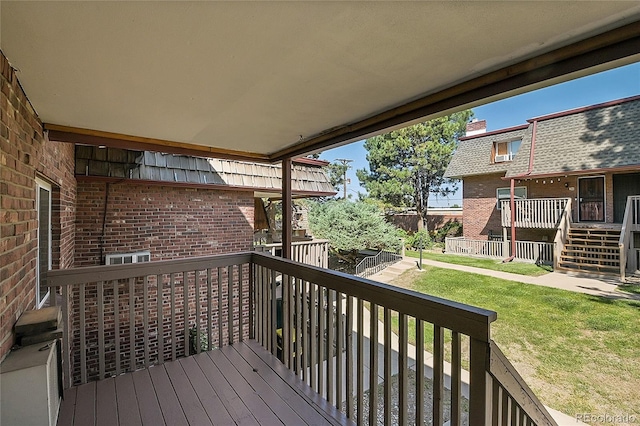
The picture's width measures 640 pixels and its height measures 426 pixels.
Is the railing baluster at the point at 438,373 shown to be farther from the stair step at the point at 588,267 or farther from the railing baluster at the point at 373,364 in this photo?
the stair step at the point at 588,267

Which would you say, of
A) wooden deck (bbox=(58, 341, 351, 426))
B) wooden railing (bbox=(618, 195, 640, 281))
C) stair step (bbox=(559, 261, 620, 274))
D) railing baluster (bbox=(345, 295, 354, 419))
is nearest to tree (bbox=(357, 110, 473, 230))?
stair step (bbox=(559, 261, 620, 274))

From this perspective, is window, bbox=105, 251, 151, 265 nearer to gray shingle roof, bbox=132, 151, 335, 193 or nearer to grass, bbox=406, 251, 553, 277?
gray shingle roof, bbox=132, 151, 335, 193

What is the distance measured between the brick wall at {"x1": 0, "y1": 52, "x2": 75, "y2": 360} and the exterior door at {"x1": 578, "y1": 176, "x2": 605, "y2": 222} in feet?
45.7

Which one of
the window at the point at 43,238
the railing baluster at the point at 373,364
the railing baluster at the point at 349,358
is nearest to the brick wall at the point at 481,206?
the railing baluster at the point at 349,358

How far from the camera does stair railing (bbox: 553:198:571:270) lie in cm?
979

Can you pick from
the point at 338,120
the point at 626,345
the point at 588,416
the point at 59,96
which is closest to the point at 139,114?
the point at 59,96

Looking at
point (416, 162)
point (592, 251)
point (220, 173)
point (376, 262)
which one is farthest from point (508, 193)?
point (220, 173)

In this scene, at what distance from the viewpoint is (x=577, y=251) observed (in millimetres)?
9555

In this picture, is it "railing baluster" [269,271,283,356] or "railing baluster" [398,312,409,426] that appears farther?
"railing baluster" [269,271,283,356]

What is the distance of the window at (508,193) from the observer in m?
12.4

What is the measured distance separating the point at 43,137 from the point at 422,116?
2.91 metres

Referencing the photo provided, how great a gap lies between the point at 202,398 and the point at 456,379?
1789mm

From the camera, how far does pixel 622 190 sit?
391 inches

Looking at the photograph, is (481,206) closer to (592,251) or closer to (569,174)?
(569,174)
